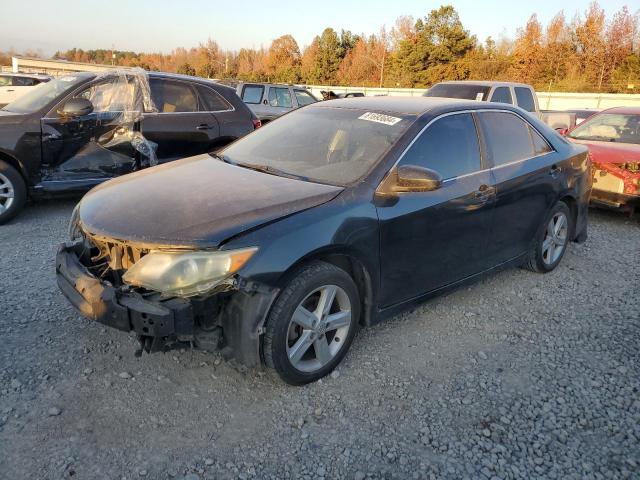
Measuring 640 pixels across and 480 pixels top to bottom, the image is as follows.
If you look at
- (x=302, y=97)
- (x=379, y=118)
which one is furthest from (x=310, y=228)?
(x=302, y=97)

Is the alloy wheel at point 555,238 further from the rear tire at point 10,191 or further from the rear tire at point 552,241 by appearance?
the rear tire at point 10,191

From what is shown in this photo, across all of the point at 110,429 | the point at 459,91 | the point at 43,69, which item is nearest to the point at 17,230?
the point at 110,429

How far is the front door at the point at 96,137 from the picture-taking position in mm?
5941

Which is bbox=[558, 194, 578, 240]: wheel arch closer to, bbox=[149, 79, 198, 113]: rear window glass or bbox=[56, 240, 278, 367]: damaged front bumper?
bbox=[56, 240, 278, 367]: damaged front bumper

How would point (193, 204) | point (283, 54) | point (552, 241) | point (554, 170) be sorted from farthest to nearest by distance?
point (283, 54), point (552, 241), point (554, 170), point (193, 204)

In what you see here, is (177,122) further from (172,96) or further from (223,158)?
(223,158)

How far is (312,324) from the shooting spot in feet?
9.60

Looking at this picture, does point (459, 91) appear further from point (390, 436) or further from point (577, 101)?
point (577, 101)

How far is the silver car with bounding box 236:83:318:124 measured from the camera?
14.0 m

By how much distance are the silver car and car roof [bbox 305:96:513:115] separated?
32.0 feet

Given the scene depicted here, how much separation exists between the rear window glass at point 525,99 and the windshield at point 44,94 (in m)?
8.97

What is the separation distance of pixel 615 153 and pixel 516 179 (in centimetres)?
375

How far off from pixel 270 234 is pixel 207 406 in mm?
1002

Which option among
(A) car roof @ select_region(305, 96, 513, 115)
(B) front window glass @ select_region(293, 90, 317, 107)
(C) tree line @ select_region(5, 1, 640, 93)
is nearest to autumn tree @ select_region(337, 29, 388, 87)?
(C) tree line @ select_region(5, 1, 640, 93)
